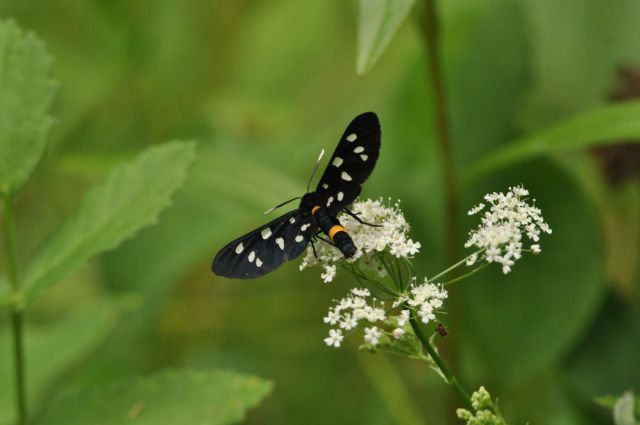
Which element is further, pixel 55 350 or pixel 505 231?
pixel 55 350

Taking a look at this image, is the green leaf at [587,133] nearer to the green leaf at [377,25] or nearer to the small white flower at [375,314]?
the green leaf at [377,25]

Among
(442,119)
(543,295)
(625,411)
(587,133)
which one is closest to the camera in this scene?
(625,411)

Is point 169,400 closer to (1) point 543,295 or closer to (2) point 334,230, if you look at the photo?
(2) point 334,230

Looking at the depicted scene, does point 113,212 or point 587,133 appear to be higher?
point 113,212

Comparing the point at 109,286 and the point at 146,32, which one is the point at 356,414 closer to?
the point at 109,286

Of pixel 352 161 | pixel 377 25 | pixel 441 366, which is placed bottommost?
pixel 441 366

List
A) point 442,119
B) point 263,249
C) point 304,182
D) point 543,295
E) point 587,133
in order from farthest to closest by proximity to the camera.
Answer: point 304,182, point 543,295, point 442,119, point 587,133, point 263,249

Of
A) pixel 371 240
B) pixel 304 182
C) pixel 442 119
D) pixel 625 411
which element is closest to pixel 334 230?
pixel 371 240
